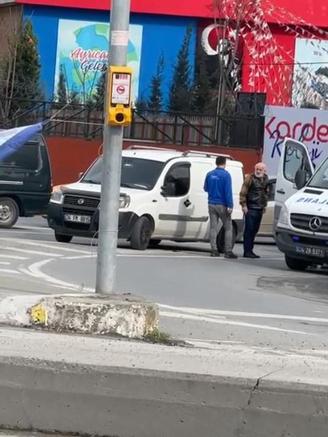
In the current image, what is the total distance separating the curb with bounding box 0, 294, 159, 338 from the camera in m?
8.45

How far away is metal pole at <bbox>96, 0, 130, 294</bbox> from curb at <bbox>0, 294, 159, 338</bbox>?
709 mm

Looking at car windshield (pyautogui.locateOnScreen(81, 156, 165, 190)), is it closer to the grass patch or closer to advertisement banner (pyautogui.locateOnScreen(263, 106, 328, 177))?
advertisement banner (pyautogui.locateOnScreen(263, 106, 328, 177))

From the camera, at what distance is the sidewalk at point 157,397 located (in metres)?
6.46

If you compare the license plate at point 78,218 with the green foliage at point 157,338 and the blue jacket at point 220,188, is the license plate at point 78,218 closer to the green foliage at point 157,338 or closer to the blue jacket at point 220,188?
the blue jacket at point 220,188

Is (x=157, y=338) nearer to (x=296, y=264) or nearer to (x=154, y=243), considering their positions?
(x=296, y=264)

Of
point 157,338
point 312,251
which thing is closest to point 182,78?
point 312,251

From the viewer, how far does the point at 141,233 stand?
19047 millimetres

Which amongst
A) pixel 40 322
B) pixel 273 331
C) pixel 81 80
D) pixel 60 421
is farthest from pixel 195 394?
pixel 81 80

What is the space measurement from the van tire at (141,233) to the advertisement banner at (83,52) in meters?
29.5

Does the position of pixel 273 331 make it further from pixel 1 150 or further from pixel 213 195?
pixel 1 150

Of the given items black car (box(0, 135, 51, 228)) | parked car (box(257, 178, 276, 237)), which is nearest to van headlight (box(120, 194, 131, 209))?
black car (box(0, 135, 51, 228))

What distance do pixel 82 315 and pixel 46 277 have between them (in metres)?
6.22

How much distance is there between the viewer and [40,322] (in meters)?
8.53

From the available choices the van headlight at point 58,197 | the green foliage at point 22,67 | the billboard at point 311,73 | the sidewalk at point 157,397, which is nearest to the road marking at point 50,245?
the van headlight at point 58,197
